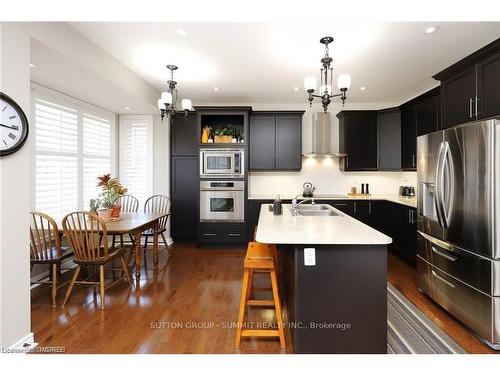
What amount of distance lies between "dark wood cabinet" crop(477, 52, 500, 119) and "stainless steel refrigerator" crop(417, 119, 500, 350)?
36 cm

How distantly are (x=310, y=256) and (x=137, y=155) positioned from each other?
413 cm

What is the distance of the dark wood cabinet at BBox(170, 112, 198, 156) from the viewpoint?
15.7ft

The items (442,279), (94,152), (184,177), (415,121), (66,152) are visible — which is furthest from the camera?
(184,177)

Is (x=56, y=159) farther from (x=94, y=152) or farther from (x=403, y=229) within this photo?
(x=403, y=229)

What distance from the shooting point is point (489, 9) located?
2.53ft

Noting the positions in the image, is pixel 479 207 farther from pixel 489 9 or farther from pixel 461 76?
pixel 489 9

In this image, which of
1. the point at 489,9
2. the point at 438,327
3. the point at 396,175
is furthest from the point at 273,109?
the point at 489,9

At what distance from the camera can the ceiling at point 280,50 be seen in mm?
2436

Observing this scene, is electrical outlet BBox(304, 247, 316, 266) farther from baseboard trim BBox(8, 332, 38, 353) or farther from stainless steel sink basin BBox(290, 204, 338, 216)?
baseboard trim BBox(8, 332, 38, 353)

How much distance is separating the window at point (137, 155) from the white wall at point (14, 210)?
2881 millimetres

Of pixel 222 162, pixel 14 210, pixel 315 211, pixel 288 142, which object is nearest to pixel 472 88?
pixel 315 211

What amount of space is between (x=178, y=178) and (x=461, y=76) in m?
4.21

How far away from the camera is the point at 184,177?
190 inches

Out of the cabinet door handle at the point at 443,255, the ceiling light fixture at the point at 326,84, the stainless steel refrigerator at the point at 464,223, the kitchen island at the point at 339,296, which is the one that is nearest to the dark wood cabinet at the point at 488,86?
the stainless steel refrigerator at the point at 464,223
